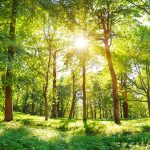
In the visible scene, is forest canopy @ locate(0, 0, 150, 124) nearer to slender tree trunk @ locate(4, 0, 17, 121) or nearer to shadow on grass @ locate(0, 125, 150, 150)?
slender tree trunk @ locate(4, 0, 17, 121)

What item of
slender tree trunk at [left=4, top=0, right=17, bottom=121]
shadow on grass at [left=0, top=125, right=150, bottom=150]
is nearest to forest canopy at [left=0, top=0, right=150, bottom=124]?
slender tree trunk at [left=4, top=0, right=17, bottom=121]

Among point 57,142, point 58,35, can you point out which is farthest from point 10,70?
point 58,35

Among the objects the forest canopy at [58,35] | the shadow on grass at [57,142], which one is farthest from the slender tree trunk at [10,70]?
the shadow on grass at [57,142]

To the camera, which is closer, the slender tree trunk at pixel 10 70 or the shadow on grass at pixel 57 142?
the shadow on grass at pixel 57 142

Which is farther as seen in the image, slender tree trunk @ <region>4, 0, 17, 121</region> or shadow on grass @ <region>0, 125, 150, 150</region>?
slender tree trunk @ <region>4, 0, 17, 121</region>

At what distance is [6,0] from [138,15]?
34.0 ft

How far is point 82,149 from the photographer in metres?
11.1

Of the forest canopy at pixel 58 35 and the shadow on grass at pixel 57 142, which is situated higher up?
the forest canopy at pixel 58 35

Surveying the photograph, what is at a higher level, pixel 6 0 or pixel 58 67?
pixel 6 0

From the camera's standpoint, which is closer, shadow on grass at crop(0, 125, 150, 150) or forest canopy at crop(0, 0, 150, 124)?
shadow on grass at crop(0, 125, 150, 150)

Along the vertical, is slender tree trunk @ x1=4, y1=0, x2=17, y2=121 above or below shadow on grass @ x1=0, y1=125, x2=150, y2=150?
above

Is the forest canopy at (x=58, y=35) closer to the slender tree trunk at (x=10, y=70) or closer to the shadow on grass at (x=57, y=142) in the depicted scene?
the slender tree trunk at (x=10, y=70)

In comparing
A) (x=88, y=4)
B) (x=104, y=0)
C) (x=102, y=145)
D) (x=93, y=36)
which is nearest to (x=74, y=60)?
(x=93, y=36)

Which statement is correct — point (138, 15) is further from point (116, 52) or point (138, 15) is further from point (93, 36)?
point (116, 52)
